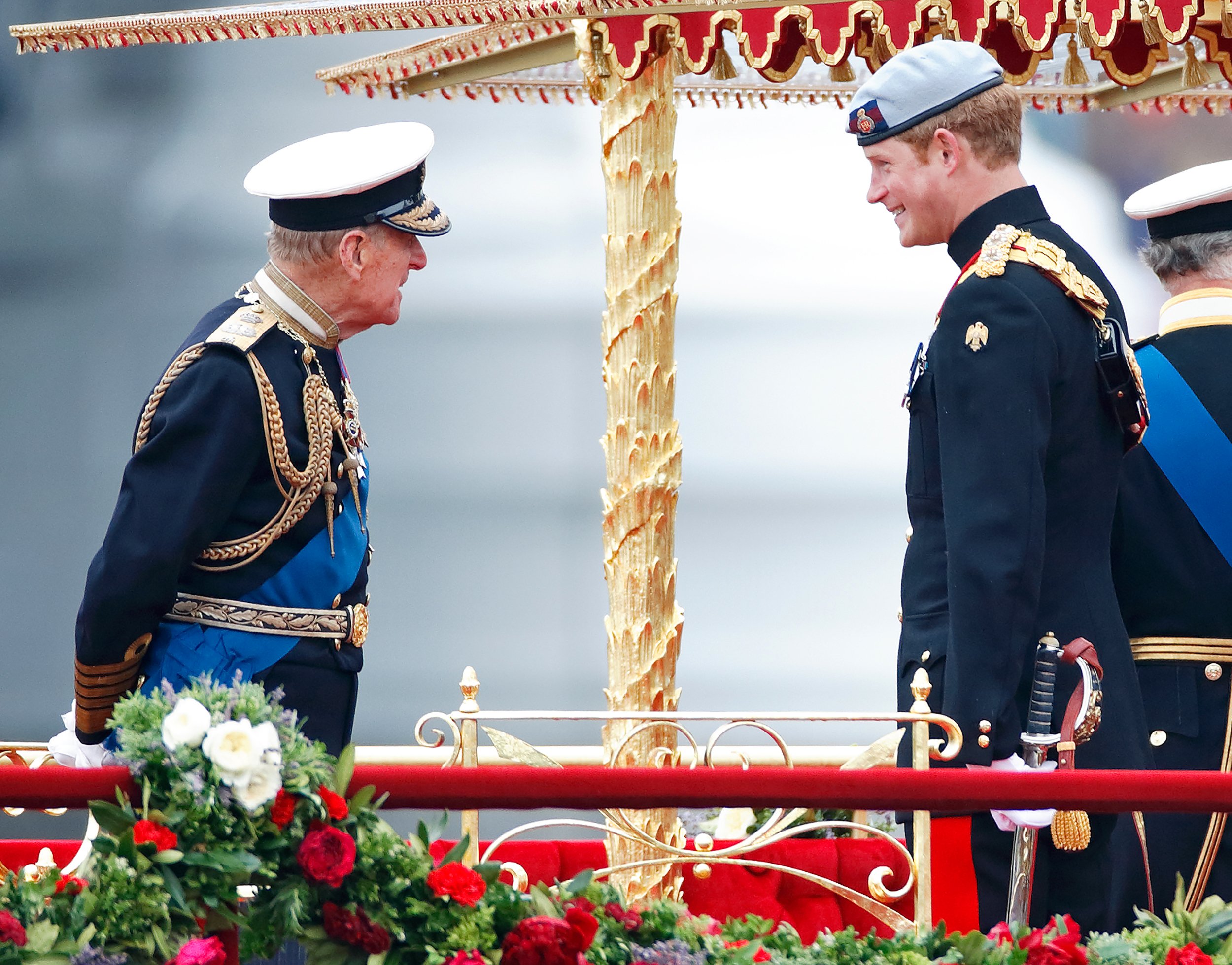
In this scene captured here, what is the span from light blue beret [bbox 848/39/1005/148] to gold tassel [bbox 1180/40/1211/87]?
3.86ft

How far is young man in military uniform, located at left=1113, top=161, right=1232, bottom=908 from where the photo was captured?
→ 2.45 metres

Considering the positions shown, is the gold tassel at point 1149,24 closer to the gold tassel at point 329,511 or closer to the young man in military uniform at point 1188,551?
the young man in military uniform at point 1188,551

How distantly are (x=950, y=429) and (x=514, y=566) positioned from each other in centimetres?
365

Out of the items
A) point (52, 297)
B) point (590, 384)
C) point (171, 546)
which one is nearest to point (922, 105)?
point (171, 546)

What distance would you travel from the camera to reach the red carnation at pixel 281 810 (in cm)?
168

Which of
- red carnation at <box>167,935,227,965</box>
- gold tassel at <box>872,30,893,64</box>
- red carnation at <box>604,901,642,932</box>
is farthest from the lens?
gold tassel at <box>872,30,893,64</box>

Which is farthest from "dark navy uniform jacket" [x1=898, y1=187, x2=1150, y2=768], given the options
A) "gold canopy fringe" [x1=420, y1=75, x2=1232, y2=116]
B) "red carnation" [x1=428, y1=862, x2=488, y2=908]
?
"gold canopy fringe" [x1=420, y1=75, x2=1232, y2=116]

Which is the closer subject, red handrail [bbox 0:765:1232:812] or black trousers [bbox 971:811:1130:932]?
red handrail [bbox 0:765:1232:812]

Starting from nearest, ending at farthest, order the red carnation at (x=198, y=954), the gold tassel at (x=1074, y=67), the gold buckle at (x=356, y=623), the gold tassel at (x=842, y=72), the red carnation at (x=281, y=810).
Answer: the red carnation at (x=198, y=954), the red carnation at (x=281, y=810), the gold buckle at (x=356, y=623), the gold tassel at (x=842, y=72), the gold tassel at (x=1074, y=67)

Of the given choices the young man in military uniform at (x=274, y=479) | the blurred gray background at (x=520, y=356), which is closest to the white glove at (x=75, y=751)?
the young man in military uniform at (x=274, y=479)

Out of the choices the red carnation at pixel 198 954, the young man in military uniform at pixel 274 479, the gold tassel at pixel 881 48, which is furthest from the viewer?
the gold tassel at pixel 881 48

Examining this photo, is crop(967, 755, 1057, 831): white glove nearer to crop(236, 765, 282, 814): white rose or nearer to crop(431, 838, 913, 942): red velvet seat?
crop(236, 765, 282, 814): white rose

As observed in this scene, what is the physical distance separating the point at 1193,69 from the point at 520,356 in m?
2.86

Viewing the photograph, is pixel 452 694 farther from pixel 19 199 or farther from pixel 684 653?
pixel 19 199
